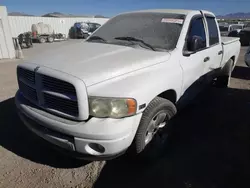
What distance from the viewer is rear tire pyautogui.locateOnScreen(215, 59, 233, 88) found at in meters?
5.32

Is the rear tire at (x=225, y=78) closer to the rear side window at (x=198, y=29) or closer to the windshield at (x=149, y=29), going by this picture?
the rear side window at (x=198, y=29)

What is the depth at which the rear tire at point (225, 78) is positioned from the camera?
17.5ft

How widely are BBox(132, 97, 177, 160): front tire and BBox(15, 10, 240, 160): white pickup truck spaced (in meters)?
0.01

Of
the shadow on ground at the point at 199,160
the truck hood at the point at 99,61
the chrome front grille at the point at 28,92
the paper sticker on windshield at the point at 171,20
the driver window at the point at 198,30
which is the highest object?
the paper sticker on windshield at the point at 171,20

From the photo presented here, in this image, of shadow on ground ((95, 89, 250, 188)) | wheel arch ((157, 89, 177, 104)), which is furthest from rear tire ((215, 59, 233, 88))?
wheel arch ((157, 89, 177, 104))

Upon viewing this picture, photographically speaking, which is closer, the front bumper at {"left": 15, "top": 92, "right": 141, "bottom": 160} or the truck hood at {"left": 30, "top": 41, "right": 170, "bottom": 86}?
the front bumper at {"left": 15, "top": 92, "right": 141, "bottom": 160}

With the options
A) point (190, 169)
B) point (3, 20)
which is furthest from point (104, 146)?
point (3, 20)

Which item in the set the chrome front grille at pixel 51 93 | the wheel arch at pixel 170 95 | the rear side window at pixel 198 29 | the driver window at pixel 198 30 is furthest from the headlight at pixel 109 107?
the rear side window at pixel 198 29

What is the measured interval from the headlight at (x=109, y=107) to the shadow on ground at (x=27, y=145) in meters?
1.12

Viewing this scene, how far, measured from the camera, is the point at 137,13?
3.91 m

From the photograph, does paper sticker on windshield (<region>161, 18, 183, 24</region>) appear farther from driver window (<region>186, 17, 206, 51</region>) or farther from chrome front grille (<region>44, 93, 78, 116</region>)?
chrome front grille (<region>44, 93, 78, 116</region>)

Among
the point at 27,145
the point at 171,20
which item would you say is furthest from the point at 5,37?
the point at 171,20

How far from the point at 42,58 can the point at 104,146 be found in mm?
1454

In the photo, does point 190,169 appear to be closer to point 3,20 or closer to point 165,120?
point 165,120
